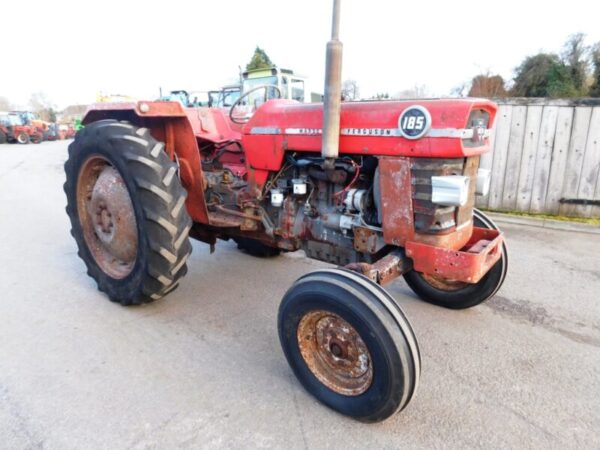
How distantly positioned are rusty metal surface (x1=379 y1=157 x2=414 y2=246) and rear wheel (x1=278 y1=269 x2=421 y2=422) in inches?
20.5

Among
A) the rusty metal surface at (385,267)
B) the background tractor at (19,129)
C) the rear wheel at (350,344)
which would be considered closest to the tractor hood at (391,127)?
the rusty metal surface at (385,267)

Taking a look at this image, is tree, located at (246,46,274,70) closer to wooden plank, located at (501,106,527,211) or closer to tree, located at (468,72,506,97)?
tree, located at (468,72,506,97)

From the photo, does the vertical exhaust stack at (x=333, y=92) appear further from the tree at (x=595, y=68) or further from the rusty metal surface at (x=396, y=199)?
the tree at (x=595, y=68)

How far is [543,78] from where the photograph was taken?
1508 cm

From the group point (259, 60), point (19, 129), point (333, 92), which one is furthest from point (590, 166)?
point (19, 129)

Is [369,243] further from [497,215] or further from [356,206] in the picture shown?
[497,215]

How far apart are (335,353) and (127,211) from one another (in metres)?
1.87

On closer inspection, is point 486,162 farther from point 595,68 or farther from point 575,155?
point 595,68

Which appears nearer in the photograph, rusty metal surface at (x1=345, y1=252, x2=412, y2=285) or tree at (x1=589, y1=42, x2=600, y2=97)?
rusty metal surface at (x1=345, y1=252, x2=412, y2=285)

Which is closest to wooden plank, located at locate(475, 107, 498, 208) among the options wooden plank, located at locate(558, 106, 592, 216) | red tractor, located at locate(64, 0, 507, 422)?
wooden plank, located at locate(558, 106, 592, 216)

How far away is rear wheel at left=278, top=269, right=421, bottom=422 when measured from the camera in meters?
1.82

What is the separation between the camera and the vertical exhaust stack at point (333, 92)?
7.11ft

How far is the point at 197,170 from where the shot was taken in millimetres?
3264

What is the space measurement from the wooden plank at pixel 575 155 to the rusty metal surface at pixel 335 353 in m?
5.08
